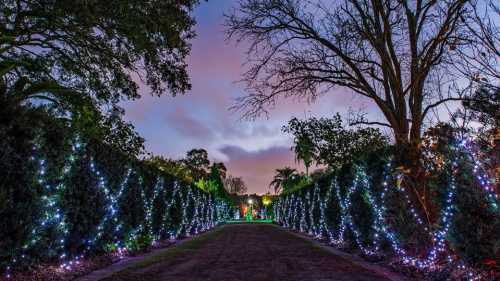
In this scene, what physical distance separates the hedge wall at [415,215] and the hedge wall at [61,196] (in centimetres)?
526

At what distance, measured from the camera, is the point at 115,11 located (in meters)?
9.12

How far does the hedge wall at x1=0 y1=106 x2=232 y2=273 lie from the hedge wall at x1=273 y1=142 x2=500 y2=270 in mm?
5263

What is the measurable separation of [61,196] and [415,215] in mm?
5590

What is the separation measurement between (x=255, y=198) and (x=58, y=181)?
75.6 m

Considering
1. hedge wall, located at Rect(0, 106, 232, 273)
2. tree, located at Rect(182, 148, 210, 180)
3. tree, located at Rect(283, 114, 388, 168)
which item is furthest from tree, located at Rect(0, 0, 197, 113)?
tree, located at Rect(182, 148, 210, 180)

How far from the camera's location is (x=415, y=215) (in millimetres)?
7168

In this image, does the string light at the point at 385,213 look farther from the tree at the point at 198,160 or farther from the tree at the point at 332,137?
the tree at the point at 198,160

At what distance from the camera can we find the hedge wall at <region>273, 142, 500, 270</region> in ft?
→ 16.4

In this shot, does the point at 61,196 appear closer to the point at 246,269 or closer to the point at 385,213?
the point at 246,269

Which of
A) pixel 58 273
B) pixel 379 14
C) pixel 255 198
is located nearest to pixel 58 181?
pixel 58 273

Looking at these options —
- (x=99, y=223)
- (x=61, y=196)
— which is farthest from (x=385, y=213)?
(x=61, y=196)

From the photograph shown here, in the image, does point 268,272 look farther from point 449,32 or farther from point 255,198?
point 255,198

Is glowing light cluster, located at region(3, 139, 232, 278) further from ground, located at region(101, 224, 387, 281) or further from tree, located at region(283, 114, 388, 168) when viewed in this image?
tree, located at region(283, 114, 388, 168)

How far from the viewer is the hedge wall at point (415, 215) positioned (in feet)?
16.4
